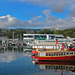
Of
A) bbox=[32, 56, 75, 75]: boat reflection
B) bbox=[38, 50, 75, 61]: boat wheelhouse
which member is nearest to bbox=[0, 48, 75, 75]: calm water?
bbox=[32, 56, 75, 75]: boat reflection

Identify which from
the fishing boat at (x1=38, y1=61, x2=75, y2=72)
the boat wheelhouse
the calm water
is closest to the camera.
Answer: the calm water

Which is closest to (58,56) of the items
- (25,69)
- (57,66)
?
(57,66)

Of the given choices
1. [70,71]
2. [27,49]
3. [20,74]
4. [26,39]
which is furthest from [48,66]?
[26,39]

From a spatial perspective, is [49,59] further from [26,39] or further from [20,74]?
[26,39]

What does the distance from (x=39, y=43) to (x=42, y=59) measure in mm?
20029

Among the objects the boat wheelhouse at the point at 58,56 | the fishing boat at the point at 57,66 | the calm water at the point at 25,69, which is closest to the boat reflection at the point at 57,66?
the fishing boat at the point at 57,66

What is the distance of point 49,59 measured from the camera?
109 feet

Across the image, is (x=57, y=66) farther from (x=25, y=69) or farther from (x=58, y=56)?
(x=25, y=69)

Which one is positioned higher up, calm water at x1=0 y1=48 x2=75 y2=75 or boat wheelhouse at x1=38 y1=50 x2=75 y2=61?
boat wheelhouse at x1=38 y1=50 x2=75 y2=61

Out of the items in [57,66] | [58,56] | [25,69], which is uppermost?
[58,56]

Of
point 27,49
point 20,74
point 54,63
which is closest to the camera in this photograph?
point 20,74

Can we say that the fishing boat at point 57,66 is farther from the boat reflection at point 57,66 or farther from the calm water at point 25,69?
the calm water at point 25,69

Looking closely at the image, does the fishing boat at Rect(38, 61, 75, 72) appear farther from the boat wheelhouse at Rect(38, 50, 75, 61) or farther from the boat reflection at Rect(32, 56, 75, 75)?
the boat wheelhouse at Rect(38, 50, 75, 61)

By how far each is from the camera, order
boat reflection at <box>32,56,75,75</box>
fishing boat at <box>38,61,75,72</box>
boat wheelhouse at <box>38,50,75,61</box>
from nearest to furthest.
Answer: boat reflection at <box>32,56,75,75</box>
fishing boat at <box>38,61,75,72</box>
boat wheelhouse at <box>38,50,75,61</box>
